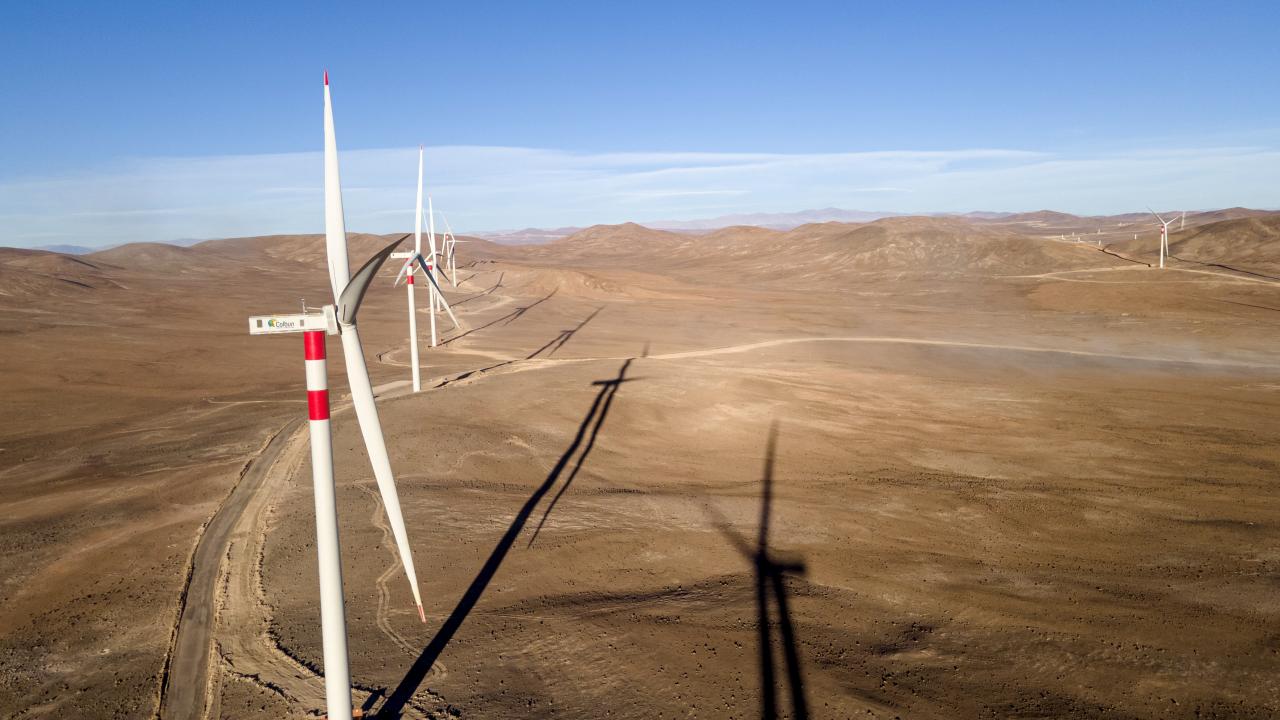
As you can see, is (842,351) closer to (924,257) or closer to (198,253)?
(924,257)

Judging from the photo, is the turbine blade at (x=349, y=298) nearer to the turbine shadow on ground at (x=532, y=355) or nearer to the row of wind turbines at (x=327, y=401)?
the row of wind turbines at (x=327, y=401)

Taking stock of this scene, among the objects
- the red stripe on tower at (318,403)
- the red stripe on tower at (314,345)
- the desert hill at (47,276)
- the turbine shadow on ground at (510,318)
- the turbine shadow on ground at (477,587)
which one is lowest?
the turbine shadow on ground at (477,587)

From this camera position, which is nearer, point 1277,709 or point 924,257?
point 1277,709

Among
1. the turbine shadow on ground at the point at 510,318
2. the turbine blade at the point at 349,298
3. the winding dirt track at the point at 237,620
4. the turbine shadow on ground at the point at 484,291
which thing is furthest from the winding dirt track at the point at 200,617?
the turbine shadow on ground at the point at 484,291

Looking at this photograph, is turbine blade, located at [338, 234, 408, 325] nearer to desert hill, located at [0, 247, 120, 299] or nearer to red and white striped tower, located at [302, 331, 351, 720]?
red and white striped tower, located at [302, 331, 351, 720]

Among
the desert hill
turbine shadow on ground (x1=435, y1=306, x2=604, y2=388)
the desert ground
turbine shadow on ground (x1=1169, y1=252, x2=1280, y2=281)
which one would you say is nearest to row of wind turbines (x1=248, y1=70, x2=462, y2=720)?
the desert ground

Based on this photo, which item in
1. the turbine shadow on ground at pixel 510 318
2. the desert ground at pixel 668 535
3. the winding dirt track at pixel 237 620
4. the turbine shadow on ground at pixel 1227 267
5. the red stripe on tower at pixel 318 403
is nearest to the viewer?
the red stripe on tower at pixel 318 403

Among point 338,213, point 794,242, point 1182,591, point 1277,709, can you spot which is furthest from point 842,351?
point 794,242
